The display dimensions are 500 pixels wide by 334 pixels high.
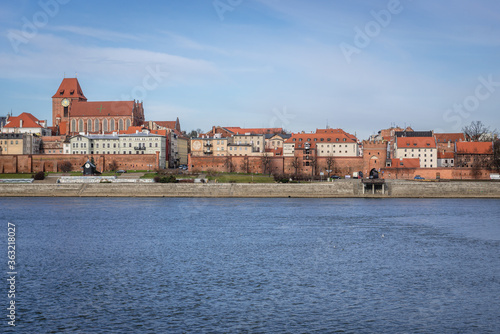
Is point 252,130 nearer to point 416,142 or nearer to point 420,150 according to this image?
point 416,142

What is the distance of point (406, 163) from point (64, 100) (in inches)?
2549

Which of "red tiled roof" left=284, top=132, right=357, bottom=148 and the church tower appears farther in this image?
the church tower

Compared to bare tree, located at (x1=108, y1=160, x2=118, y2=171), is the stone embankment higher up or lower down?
lower down

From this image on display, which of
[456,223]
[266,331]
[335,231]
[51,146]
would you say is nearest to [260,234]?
[335,231]

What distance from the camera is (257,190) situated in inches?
2186

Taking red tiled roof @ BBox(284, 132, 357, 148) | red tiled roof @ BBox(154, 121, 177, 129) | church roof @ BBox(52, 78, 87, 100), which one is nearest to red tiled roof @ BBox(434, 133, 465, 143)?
red tiled roof @ BBox(284, 132, 357, 148)

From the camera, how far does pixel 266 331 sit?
13602mm

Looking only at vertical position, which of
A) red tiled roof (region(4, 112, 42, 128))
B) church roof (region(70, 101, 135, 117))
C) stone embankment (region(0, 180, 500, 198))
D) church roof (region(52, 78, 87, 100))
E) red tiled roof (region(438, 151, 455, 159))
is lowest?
stone embankment (region(0, 180, 500, 198))

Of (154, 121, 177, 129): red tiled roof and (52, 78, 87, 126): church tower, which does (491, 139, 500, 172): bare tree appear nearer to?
(154, 121, 177, 129): red tiled roof

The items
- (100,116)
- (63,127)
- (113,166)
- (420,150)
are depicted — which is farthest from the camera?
(63,127)

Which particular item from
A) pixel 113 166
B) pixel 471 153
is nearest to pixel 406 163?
pixel 471 153

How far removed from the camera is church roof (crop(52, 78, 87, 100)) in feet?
351

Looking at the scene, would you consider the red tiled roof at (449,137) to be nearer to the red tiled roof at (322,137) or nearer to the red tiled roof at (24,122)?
the red tiled roof at (322,137)

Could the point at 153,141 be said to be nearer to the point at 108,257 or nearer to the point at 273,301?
the point at 108,257
